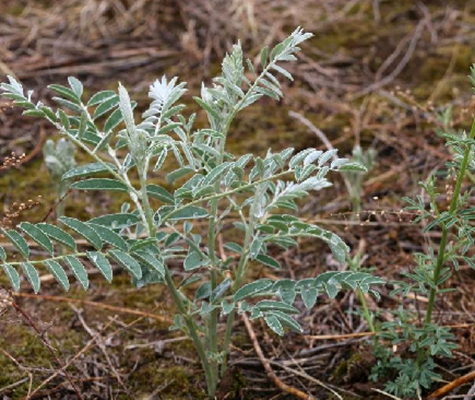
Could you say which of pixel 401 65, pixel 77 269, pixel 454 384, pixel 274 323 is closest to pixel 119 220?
pixel 77 269

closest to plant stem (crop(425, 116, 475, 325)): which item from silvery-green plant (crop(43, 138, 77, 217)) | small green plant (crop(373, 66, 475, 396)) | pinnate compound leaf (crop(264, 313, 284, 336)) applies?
small green plant (crop(373, 66, 475, 396))

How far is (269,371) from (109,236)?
646 millimetres

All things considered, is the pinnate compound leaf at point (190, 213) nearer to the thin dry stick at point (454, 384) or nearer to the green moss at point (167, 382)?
the green moss at point (167, 382)

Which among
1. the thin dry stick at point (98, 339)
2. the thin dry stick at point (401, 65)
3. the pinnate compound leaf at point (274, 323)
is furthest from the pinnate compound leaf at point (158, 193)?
the thin dry stick at point (401, 65)

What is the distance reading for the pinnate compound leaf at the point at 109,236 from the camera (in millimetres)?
1530

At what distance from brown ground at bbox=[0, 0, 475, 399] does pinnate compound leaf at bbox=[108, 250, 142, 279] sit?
353 mm

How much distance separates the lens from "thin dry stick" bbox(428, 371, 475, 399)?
1.74m

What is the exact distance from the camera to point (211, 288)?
176 centimetres

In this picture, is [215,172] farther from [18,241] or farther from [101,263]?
[18,241]

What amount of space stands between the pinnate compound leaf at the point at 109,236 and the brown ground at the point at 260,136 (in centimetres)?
36

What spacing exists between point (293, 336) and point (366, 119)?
4.49 feet

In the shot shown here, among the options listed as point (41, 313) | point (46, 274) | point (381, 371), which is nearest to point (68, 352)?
point (41, 313)

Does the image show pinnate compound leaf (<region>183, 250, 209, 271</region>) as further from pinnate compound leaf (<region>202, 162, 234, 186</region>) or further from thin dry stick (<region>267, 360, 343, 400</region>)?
thin dry stick (<region>267, 360, 343, 400</region>)

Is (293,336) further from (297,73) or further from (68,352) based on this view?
(297,73)
